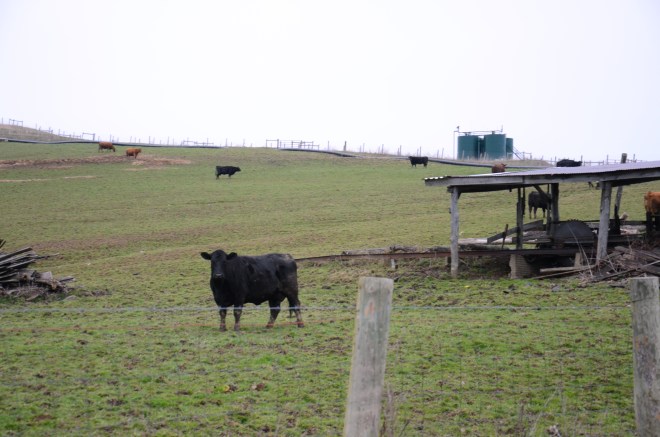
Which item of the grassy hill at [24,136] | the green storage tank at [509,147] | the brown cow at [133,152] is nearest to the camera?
the brown cow at [133,152]

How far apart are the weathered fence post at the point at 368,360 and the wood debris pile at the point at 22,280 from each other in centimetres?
1468

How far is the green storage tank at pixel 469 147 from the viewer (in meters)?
77.4

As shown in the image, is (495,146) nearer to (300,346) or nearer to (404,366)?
(300,346)

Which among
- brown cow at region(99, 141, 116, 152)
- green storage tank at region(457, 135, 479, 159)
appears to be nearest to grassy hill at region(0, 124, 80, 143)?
brown cow at region(99, 141, 116, 152)

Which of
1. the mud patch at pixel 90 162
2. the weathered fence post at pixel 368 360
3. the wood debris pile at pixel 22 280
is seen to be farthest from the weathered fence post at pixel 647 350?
the mud patch at pixel 90 162

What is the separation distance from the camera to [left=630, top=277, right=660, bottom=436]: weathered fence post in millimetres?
5379

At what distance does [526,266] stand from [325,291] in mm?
5329

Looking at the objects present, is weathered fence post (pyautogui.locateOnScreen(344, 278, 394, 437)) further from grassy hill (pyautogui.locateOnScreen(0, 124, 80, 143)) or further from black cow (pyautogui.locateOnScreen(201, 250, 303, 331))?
grassy hill (pyautogui.locateOnScreen(0, 124, 80, 143))

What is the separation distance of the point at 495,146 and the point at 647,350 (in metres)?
72.8

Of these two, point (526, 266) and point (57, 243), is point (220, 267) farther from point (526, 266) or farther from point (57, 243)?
point (57, 243)

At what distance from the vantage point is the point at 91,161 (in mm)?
58844

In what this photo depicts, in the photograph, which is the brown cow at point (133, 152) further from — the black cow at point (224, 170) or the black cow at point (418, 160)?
the black cow at point (418, 160)

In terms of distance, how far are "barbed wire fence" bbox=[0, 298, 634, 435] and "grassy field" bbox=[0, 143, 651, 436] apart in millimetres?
34

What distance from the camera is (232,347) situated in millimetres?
11656
